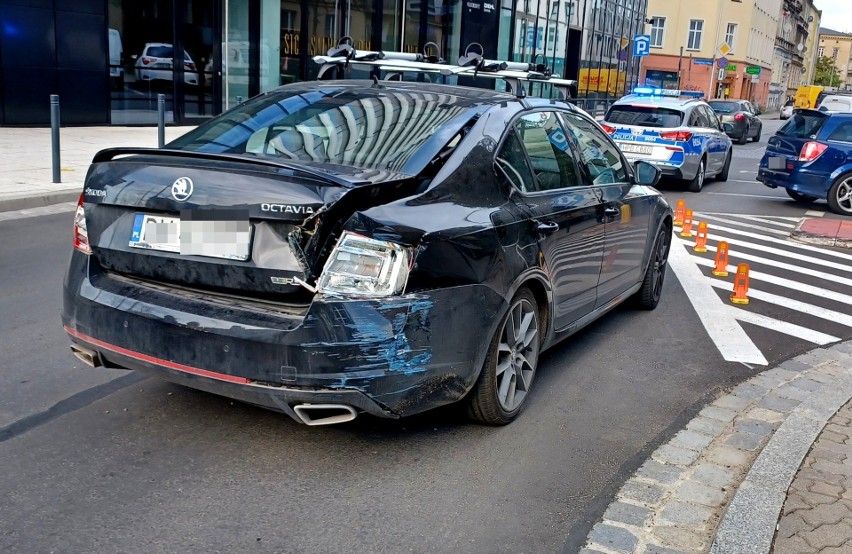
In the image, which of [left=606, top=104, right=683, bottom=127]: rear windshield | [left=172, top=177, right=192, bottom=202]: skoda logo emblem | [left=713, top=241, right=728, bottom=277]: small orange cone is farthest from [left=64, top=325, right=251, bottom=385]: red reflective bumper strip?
[left=606, top=104, right=683, bottom=127]: rear windshield

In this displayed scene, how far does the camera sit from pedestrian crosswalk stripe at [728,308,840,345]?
6.83 m

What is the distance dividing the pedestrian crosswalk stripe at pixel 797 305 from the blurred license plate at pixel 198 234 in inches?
227

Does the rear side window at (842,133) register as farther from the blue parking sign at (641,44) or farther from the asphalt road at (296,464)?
the blue parking sign at (641,44)

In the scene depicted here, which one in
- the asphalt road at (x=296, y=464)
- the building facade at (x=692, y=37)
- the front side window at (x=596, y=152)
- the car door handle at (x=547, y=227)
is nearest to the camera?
the asphalt road at (x=296, y=464)

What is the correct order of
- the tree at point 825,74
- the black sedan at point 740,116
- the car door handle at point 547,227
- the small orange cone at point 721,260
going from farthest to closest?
the tree at point 825,74, the black sedan at point 740,116, the small orange cone at point 721,260, the car door handle at point 547,227

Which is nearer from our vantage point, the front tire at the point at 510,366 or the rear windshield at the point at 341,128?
the rear windshield at the point at 341,128

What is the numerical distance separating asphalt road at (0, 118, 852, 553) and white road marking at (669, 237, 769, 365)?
64 centimetres

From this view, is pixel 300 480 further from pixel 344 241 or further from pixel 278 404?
pixel 344 241

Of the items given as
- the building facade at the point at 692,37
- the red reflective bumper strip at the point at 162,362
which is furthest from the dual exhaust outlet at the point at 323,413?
the building facade at the point at 692,37

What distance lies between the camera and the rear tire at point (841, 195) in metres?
14.8

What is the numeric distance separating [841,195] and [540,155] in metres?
12.0

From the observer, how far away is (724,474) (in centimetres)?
406

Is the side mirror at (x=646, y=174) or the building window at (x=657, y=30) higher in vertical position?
the building window at (x=657, y=30)

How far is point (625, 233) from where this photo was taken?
593 centimetres
